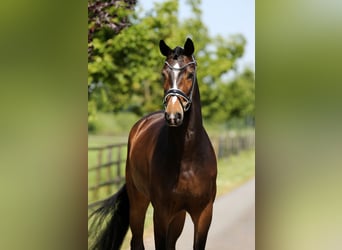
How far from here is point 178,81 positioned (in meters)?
2.58

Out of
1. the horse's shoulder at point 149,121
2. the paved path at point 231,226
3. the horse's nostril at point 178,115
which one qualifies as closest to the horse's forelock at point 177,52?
the horse's nostril at point 178,115

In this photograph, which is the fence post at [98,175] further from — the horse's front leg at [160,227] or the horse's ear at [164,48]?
the horse's ear at [164,48]

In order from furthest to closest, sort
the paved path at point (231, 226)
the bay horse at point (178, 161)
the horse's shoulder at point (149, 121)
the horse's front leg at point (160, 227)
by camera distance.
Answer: the horse's shoulder at point (149, 121) < the paved path at point (231, 226) < the horse's front leg at point (160, 227) < the bay horse at point (178, 161)

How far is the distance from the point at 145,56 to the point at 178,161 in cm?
186

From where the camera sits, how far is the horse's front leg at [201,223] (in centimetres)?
283

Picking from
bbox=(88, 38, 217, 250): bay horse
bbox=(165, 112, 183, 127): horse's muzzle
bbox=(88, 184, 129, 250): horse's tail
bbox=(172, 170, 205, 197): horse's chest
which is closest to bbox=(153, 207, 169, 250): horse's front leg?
bbox=(88, 38, 217, 250): bay horse

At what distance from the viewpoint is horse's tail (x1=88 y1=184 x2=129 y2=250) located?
11.4 ft

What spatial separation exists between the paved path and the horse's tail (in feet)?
0.79

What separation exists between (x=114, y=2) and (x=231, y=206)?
186 cm

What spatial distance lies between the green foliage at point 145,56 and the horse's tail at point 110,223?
3.59ft

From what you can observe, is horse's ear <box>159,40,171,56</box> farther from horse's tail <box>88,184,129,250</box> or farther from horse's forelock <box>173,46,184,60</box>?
horse's tail <box>88,184,129,250</box>

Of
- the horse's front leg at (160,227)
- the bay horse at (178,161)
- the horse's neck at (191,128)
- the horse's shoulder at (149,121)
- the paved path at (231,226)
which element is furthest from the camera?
the horse's shoulder at (149,121)

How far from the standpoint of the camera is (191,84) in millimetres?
2645

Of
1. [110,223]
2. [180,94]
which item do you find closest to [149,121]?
[110,223]
